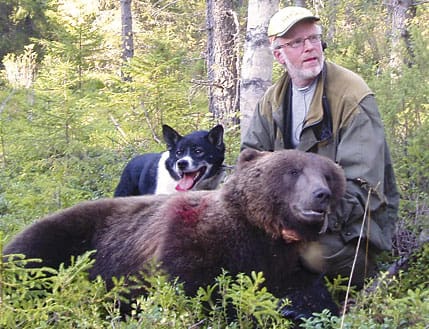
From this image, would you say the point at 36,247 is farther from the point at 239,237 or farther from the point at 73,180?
the point at 73,180

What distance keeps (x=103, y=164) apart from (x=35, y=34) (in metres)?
19.0

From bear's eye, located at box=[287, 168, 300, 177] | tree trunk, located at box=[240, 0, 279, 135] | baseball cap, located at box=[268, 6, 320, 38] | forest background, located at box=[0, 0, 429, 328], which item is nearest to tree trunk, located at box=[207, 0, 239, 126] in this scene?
forest background, located at box=[0, 0, 429, 328]

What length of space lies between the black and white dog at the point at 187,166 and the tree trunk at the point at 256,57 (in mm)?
413

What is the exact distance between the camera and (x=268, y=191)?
3.92 m

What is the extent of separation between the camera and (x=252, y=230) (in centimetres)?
398

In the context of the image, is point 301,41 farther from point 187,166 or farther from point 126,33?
point 126,33

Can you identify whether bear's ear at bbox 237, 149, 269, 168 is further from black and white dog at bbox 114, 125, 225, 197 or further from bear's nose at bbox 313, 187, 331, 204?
black and white dog at bbox 114, 125, 225, 197

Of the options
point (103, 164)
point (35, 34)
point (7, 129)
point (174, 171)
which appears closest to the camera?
point (174, 171)

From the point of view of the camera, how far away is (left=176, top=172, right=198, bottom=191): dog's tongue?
6.81m

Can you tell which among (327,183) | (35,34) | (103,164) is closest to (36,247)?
(327,183)

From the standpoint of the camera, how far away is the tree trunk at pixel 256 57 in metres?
6.83

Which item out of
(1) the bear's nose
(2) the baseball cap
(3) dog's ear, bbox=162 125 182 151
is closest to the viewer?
(1) the bear's nose

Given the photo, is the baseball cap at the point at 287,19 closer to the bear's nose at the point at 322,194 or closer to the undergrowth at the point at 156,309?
the bear's nose at the point at 322,194

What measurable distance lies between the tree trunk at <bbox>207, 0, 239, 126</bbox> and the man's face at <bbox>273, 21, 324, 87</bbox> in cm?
594
